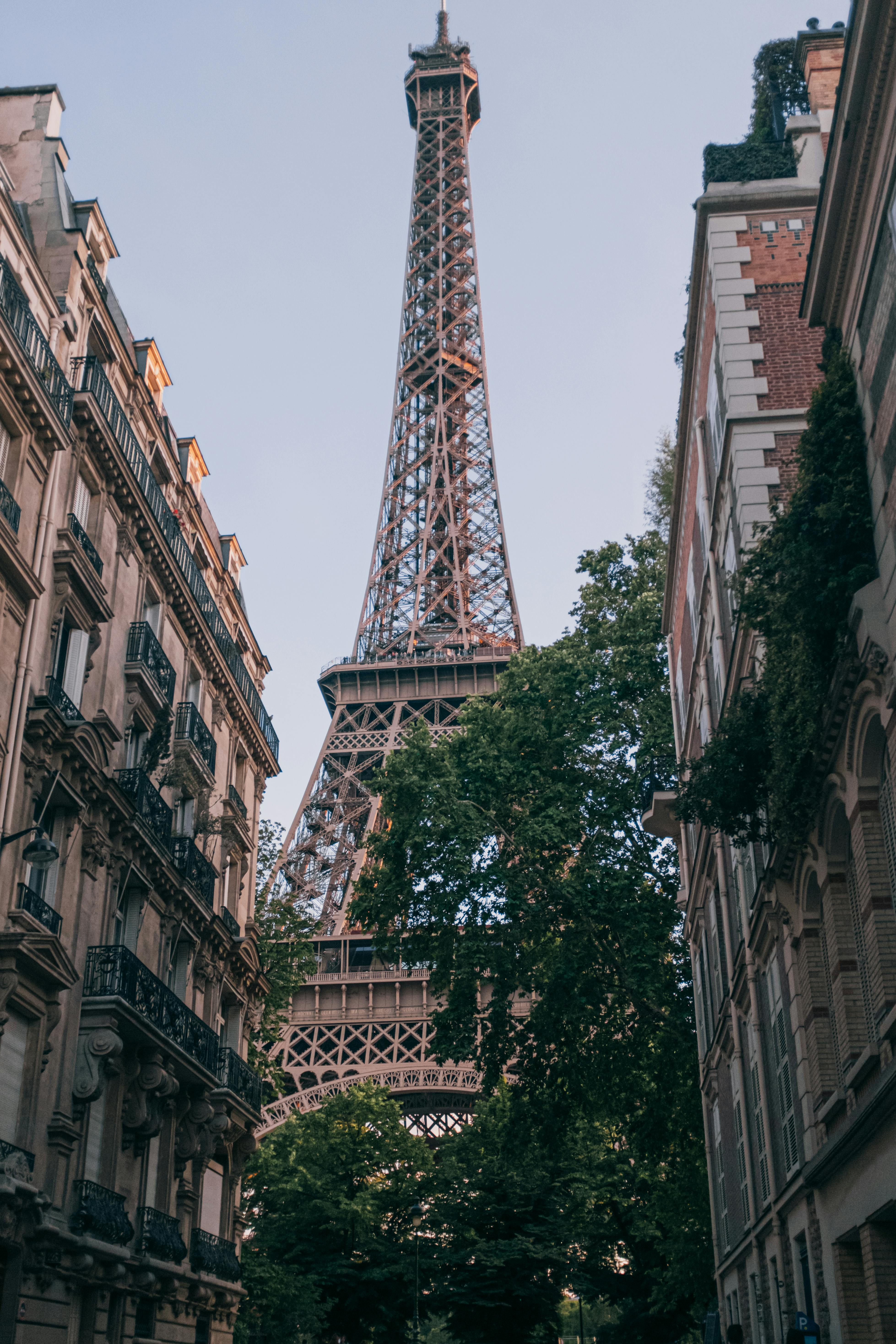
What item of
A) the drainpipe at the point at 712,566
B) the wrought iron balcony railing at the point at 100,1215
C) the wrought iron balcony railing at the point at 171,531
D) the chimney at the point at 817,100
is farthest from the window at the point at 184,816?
the chimney at the point at 817,100

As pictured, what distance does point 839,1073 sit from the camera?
1512 centimetres

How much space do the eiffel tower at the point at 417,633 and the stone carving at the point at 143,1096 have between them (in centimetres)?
1732

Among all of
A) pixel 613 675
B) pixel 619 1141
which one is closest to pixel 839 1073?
pixel 613 675

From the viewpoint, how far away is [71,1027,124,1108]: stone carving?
814 inches

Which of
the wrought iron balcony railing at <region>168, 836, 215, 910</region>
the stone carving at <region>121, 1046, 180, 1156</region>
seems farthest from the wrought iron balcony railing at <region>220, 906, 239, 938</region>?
the stone carving at <region>121, 1046, 180, 1156</region>

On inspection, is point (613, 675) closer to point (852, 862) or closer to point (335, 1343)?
point (852, 862)

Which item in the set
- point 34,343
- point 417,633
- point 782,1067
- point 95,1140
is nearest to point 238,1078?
point 95,1140

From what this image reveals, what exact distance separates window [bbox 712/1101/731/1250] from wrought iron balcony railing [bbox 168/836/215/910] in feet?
37.1

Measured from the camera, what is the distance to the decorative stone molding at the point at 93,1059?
20.7 metres

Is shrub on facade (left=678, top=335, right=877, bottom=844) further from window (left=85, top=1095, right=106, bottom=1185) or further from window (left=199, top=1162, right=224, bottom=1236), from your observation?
window (left=199, top=1162, right=224, bottom=1236)

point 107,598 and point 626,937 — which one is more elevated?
point 107,598

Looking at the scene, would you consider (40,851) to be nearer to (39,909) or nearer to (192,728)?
(39,909)

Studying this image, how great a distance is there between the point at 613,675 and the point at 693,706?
8.56 meters

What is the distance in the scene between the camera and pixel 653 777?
114 ft
